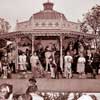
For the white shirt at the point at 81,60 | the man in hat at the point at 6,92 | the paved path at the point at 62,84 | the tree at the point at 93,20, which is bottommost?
the paved path at the point at 62,84

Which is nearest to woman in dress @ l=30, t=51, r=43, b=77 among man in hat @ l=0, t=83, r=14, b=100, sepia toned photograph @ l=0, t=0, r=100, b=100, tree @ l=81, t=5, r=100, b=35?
sepia toned photograph @ l=0, t=0, r=100, b=100

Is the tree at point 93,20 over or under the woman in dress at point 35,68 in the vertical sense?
over

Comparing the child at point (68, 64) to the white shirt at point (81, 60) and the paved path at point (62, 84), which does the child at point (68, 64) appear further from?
the paved path at point (62, 84)

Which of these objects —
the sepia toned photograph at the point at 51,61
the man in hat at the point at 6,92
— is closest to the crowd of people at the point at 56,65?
the sepia toned photograph at the point at 51,61

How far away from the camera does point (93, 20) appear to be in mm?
46531

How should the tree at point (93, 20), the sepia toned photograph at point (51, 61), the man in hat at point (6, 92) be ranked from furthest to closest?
1. the tree at point (93, 20)
2. the sepia toned photograph at point (51, 61)
3. the man in hat at point (6, 92)

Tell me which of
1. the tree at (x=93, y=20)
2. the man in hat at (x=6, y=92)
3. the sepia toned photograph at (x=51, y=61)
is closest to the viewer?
the man in hat at (x=6, y=92)

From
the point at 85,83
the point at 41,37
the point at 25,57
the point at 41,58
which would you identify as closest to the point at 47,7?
the point at 41,37

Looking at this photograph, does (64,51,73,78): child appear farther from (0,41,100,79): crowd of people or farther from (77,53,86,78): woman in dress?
(77,53,86,78): woman in dress

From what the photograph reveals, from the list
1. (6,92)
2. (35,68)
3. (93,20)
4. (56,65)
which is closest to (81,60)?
(56,65)

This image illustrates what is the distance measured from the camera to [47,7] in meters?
35.9

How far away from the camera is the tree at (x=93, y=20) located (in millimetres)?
45250

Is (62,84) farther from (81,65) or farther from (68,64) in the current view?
(81,65)

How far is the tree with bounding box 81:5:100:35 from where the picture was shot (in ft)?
148
